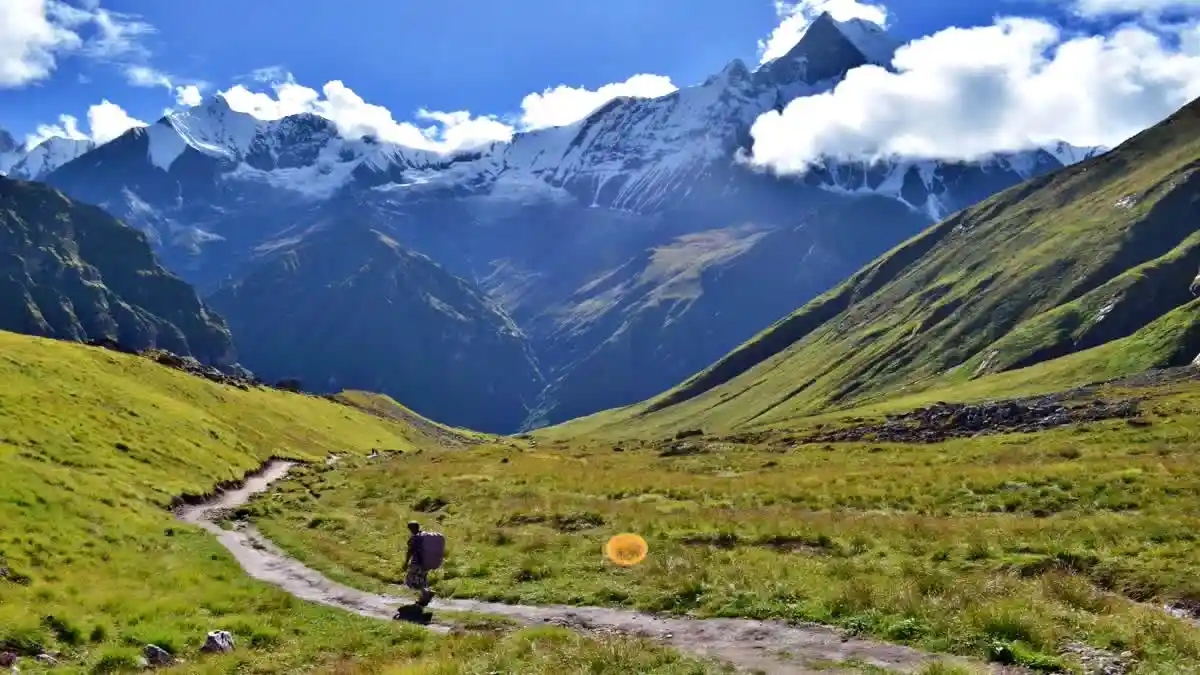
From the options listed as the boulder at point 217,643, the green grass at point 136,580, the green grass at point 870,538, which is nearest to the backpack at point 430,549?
the green grass at point 870,538

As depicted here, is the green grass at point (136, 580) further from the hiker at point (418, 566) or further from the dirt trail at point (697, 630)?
the hiker at point (418, 566)

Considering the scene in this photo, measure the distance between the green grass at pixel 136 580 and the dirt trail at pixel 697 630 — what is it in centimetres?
147

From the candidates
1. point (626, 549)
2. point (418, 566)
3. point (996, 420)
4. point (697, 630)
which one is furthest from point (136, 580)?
point (996, 420)

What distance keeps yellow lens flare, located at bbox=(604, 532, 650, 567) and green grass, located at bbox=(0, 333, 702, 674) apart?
8.76 m

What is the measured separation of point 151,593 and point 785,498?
A: 2817 cm

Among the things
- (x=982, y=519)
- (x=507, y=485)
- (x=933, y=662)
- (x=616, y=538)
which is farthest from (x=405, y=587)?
(x=507, y=485)

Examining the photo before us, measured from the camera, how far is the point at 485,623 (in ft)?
75.8

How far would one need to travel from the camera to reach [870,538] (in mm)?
29344

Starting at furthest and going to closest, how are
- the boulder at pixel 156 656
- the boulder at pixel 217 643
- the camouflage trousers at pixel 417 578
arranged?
the camouflage trousers at pixel 417 578, the boulder at pixel 217 643, the boulder at pixel 156 656

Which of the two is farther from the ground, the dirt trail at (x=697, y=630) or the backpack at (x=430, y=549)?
the backpack at (x=430, y=549)

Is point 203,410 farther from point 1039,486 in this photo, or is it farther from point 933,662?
point 933,662

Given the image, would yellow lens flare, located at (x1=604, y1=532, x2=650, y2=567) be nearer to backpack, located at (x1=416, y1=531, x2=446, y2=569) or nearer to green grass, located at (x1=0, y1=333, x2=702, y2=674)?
backpack, located at (x1=416, y1=531, x2=446, y2=569)

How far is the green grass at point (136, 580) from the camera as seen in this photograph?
19.0m

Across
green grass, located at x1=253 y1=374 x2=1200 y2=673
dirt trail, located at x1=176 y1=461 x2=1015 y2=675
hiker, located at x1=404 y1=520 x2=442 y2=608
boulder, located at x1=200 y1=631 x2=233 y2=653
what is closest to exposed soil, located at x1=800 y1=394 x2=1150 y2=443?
green grass, located at x1=253 y1=374 x2=1200 y2=673
